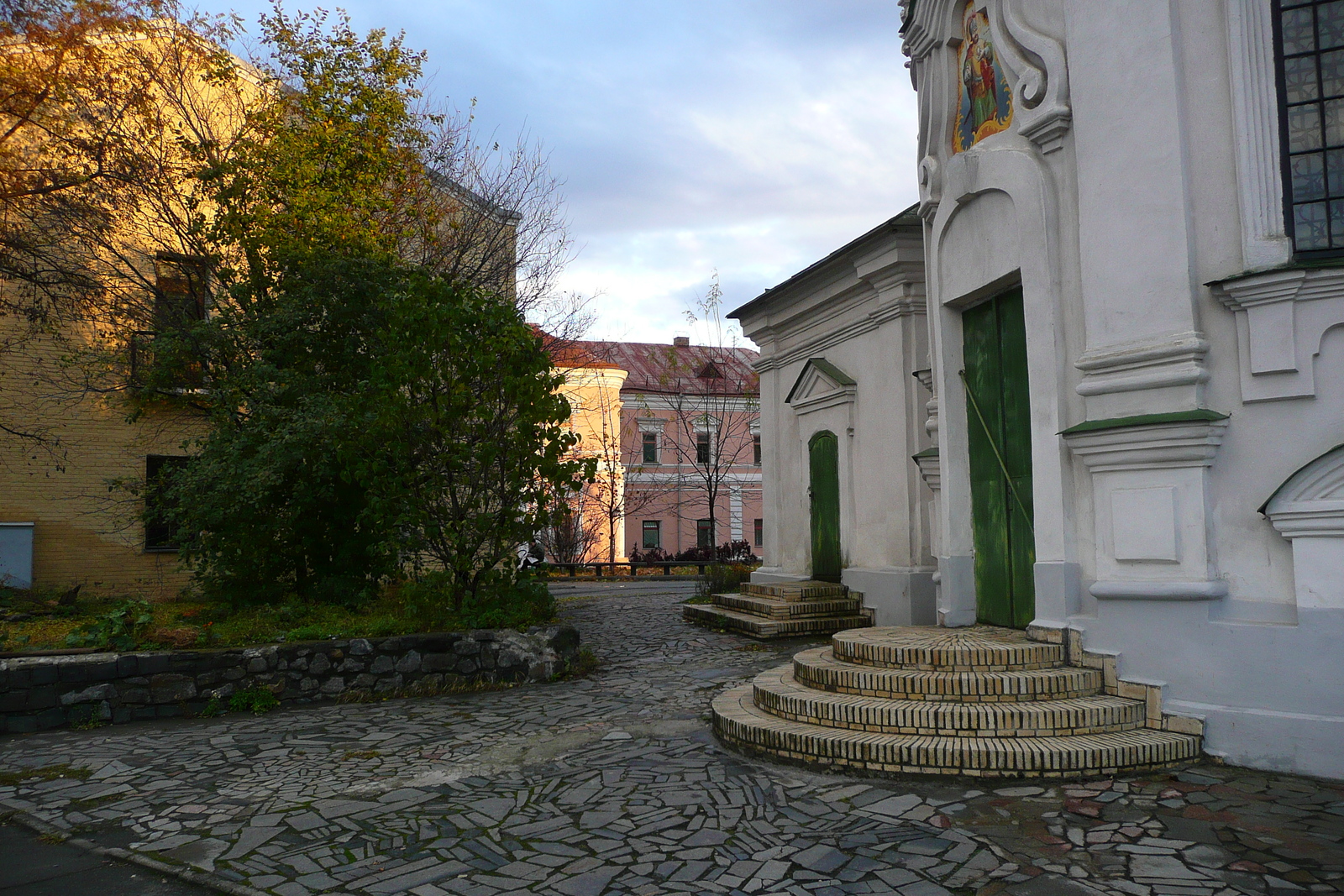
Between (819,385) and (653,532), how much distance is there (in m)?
26.9

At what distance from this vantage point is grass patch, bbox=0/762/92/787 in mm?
5895

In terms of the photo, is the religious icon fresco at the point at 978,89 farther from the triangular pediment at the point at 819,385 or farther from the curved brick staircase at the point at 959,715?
the triangular pediment at the point at 819,385

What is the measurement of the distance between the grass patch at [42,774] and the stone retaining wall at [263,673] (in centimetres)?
159

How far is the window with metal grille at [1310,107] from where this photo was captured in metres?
5.42

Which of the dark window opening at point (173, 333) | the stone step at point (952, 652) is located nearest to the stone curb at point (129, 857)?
the stone step at point (952, 652)

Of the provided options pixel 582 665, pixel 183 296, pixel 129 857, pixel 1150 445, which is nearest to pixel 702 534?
pixel 183 296

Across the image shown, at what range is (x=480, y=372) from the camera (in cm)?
919

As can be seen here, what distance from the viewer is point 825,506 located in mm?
12695

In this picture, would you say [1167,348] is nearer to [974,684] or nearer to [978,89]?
[974,684]

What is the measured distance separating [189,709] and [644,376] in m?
32.5

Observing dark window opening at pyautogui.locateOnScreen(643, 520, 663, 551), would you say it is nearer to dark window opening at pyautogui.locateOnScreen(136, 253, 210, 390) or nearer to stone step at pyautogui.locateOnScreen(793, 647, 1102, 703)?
dark window opening at pyautogui.locateOnScreen(136, 253, 210, 390)

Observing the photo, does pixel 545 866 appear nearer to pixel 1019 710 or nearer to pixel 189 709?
pixel 1019 710

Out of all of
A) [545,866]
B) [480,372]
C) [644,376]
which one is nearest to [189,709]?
[480,372]

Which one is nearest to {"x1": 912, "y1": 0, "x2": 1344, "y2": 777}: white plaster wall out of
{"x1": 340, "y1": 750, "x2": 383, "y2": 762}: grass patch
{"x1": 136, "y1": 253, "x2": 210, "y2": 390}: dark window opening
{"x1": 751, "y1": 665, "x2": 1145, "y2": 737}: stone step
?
{"x1": 751, "y1": 665, "x2": 1145, "y2": 737}: stone step
